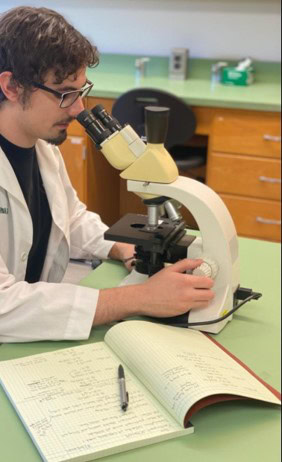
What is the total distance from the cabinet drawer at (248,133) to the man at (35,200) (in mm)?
1656

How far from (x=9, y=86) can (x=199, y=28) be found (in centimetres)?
245

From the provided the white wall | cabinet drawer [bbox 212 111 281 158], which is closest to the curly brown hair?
cabinet drawer [bbox 212 111 281 158]

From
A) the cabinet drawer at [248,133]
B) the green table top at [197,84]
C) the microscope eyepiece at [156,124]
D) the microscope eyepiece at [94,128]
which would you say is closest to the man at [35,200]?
the microscope eyepiece at [94,128]

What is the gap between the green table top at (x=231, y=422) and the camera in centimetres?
82

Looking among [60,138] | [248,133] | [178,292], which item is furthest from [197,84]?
[178,292]

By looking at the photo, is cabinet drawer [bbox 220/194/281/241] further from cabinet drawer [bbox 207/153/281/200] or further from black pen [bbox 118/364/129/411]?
black pen [bbox 118/364/129/411]

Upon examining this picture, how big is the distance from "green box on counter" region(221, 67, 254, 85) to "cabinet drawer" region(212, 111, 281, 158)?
41 centimetres

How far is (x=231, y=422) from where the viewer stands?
35.0 inches

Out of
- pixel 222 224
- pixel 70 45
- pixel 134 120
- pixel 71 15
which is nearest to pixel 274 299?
pixel 222 224

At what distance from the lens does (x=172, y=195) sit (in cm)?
111

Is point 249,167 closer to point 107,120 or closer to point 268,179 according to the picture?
point 268,179

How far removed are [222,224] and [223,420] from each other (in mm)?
385

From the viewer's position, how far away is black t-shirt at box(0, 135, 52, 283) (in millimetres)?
1386

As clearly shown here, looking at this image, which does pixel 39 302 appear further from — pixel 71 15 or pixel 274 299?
pixel 71 15
